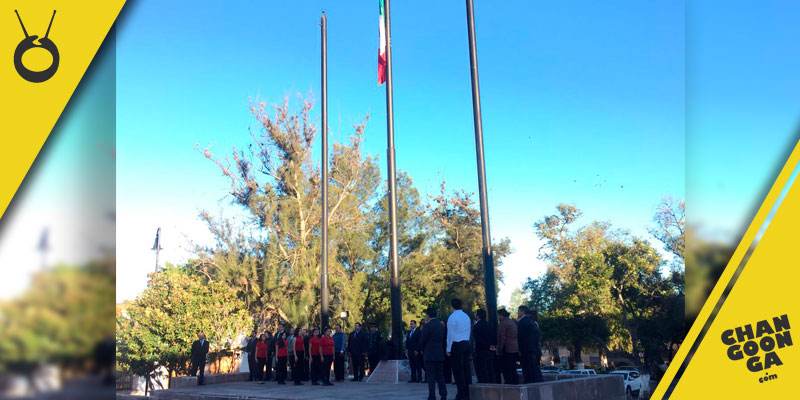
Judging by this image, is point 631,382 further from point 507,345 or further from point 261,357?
point 507,345

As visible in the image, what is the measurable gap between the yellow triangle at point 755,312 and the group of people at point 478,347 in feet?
14.2

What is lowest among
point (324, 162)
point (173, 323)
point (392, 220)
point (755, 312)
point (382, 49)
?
point (173, 323)

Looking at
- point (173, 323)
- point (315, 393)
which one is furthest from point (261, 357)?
point (173, 323)

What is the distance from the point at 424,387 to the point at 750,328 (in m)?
7.67

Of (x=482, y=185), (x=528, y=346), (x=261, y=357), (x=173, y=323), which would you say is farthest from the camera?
(x=173, y=323)

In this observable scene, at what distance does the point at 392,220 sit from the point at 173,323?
43.4 feet

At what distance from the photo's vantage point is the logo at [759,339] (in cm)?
434

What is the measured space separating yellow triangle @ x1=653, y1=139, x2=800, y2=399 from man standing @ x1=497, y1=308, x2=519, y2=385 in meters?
4.83

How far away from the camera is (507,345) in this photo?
9352 mm

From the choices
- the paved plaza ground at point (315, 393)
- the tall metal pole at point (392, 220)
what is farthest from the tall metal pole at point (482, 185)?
the tall metal pole at point (392, 220)

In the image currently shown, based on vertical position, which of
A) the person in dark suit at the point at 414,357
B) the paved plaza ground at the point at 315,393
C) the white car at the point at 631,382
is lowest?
the white car at the point at 631,382

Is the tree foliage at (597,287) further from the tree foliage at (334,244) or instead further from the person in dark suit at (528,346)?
the person in dark suit at (528,346)

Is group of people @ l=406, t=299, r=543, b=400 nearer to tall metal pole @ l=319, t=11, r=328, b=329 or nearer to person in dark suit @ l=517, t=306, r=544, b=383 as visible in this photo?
person in dark suit @ l=517, t=306, r=544, b=383

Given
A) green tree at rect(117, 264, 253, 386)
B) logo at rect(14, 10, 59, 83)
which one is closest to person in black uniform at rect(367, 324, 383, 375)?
green tree at rect(117, 264, 253, 386)
